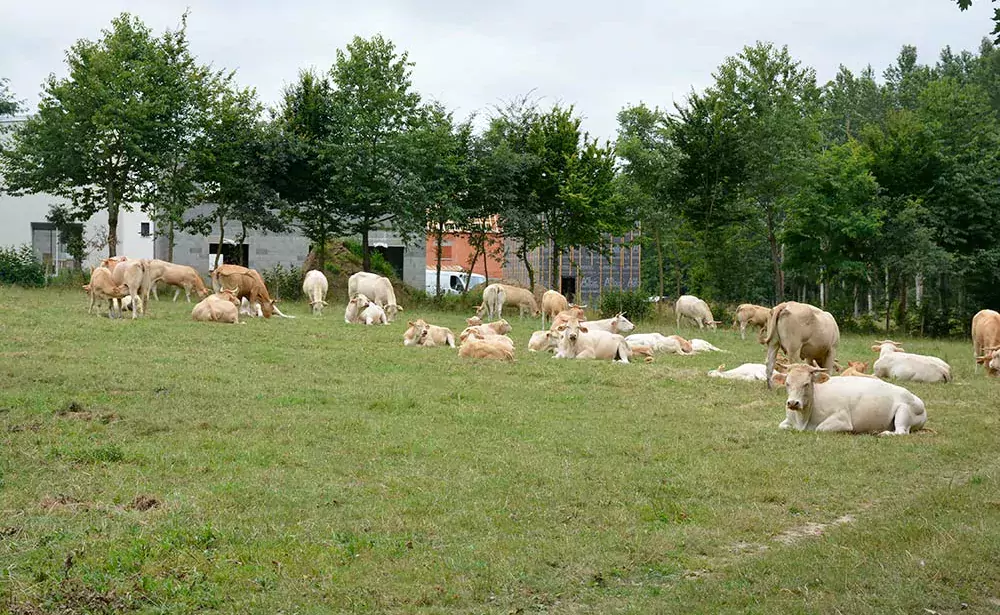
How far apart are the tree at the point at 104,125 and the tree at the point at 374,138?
6583 millimetres

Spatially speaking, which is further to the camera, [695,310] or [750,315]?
[695,310]

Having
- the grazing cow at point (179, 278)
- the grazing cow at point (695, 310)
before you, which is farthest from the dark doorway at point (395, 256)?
the grazing cow at point (695, 310)

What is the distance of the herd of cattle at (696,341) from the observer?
12008mm

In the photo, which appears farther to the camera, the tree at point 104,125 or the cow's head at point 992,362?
the tree at point 104,125

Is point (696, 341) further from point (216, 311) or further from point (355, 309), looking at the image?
point (216, 311)

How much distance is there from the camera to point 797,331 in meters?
15.9

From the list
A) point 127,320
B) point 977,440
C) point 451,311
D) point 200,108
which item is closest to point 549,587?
point 977,440

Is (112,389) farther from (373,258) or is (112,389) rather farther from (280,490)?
(373,258)

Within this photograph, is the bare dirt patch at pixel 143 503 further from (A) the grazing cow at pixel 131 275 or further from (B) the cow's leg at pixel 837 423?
(A) the grazing cow at pixel 131 275

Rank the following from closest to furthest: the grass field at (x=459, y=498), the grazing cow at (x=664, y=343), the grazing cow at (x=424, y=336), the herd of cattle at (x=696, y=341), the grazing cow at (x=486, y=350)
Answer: the grass field at (x=459, y=498)
the herd of cattle at (x=696, y=341)
the grazing cow at (x=486, y=350)
the grazing cow at (x=424, y=336)
the grazing cow at (x=664, y=343)

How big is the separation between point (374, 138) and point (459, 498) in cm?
3109

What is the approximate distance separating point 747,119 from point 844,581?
36.1m

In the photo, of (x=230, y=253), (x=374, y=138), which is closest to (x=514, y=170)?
(x=374, y=138)

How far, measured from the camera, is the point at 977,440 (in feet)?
37.4
